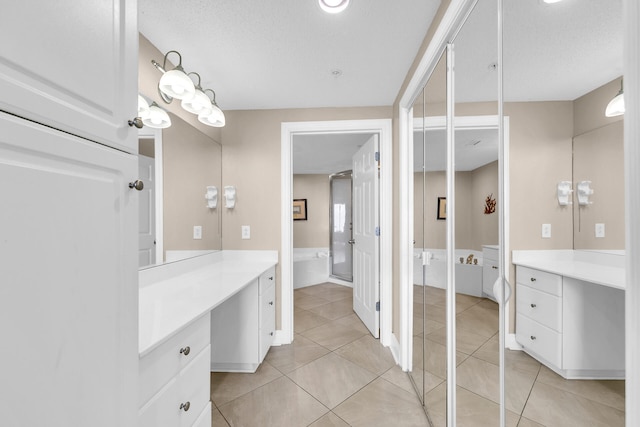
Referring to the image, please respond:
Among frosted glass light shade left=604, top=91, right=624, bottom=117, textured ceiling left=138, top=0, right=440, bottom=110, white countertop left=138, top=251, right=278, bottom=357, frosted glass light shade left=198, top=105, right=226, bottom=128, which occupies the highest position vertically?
textured ceiling left=138, top=0, right=440, bottom=110

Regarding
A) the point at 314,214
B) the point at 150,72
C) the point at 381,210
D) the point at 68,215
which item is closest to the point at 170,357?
the point at 68,215

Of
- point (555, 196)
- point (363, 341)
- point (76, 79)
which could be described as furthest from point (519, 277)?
point (363, 341)

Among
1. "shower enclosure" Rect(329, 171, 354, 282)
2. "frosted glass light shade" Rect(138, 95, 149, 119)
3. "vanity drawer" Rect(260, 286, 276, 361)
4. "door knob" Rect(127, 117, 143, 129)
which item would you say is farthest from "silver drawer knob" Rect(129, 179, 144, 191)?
"shower enclosure" Rect(329, 171, 354, 282)

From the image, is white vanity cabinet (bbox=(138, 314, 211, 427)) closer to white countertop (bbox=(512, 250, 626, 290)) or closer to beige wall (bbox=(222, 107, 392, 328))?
white countertop (bbox=(512, 250, 626, 290))

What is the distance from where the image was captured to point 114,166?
2.34 feet

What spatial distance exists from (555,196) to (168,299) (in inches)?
63.7

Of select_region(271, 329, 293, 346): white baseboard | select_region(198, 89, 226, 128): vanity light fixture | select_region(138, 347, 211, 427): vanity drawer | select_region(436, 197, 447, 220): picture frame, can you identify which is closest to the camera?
select_region(138, 347, 211, 427): vanity drawer

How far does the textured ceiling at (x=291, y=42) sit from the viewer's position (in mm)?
1369

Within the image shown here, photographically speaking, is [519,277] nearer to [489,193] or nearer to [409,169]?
[489,193]

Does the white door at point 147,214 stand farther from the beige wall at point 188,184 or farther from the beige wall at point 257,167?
the beige wall at point 257,167

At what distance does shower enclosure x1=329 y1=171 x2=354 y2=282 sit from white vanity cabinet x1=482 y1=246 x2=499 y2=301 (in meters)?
3.89

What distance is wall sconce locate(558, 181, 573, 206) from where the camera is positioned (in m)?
0.58

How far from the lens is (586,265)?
1.82ft

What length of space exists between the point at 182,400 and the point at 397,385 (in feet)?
4.87
